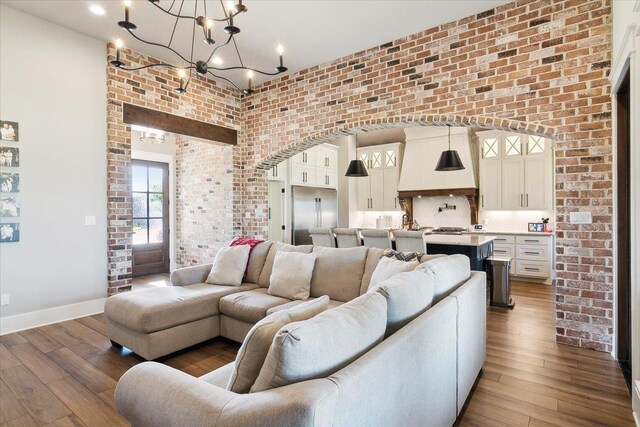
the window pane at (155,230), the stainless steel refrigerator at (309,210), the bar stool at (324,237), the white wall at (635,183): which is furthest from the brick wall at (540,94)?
the window pane at (155,230)

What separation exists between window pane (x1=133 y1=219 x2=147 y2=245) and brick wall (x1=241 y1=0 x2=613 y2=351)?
4.24 m

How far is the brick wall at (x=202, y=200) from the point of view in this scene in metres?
5.80

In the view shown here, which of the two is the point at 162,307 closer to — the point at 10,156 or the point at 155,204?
the point at 10,156

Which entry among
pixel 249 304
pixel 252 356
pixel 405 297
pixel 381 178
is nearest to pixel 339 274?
pixel 249 304

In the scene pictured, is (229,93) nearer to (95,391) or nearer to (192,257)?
(192,257)

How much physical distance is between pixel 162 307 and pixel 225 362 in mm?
701

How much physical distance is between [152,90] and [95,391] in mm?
3801

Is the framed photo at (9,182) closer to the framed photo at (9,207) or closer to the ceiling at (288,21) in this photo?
the framed photo at (9,207)

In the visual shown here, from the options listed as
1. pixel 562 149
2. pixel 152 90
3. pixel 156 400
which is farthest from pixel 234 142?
pixel 156 400

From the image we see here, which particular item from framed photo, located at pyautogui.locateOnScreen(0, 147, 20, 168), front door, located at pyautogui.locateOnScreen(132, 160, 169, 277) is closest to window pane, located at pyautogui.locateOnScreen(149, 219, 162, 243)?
front door, located at pyautogui.locateOnScreen(132, 160, 169, 277)

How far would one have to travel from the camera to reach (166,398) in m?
1.12

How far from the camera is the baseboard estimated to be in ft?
11.4

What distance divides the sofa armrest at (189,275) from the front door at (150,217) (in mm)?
3221

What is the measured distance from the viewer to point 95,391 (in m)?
2.31
